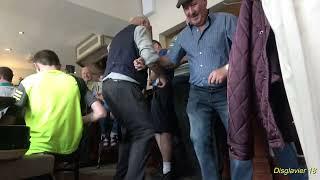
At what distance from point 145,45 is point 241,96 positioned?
0.84 metres

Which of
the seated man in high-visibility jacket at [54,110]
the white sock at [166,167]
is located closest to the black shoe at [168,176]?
the white sock at [166,167]

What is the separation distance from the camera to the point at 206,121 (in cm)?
159

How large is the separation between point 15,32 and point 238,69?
5.23m

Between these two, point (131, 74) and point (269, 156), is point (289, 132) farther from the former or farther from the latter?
point (131, 74)

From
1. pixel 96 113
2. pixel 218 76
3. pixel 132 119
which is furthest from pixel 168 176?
pixel 218 76

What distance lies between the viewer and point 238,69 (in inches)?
41.1

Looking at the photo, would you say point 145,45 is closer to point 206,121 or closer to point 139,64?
point 139,64

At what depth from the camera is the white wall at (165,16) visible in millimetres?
4137

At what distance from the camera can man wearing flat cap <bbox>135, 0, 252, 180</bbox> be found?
154cm

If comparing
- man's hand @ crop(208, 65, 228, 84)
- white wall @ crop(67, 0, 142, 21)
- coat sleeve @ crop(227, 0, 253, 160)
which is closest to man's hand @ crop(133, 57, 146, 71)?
man's hand @ crop(208, 65, 228, 84)

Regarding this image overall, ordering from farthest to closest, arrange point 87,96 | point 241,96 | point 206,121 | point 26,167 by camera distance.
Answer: point 87,96 → point 206,121 → point 26,167 → point 241,96

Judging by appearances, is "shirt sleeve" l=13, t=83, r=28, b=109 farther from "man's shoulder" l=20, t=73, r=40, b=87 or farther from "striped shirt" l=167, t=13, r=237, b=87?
"striped shirt" l=167, t=13, r=237, b=87

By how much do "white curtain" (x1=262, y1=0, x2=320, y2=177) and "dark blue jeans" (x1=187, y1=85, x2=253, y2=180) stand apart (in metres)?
0.79

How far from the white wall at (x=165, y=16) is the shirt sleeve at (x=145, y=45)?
7.39 ft
